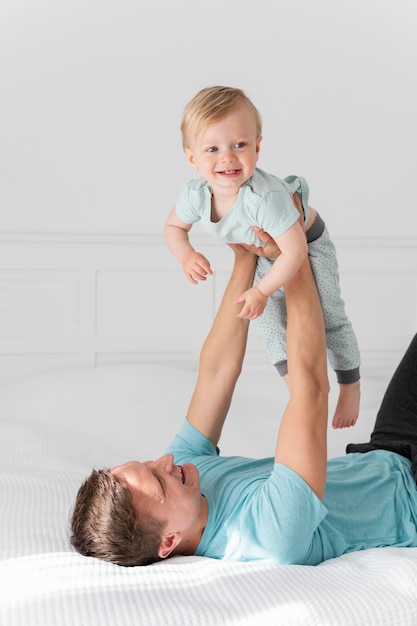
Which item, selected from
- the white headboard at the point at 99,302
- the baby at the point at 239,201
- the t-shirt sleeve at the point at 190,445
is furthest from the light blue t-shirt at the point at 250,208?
the white headboard at the point at 99,302

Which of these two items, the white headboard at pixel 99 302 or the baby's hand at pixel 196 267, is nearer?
the baby's hand at pixel 196 267

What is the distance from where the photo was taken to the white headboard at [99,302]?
313 centimetres

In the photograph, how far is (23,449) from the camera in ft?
7.22

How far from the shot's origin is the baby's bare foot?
6.38 feet

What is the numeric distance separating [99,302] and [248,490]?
1.76 metres

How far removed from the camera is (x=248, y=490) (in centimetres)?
154

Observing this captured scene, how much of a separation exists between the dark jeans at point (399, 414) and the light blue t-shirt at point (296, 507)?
2.9 inches

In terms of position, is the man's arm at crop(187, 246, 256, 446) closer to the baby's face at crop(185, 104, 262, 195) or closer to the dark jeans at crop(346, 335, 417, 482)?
the baby's face at crop(185, 104, 262, 195)

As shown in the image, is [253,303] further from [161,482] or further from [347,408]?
[347,408]

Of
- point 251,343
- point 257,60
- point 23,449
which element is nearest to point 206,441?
point 23,449

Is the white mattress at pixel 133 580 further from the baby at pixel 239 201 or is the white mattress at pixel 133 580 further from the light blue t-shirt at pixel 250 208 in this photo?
the light blue t-shirt at pixel 250 208

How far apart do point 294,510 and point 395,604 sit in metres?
0.22

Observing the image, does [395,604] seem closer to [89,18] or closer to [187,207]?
[187,207]

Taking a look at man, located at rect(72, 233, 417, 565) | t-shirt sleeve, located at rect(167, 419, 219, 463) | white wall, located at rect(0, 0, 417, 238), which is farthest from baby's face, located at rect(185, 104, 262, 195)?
white wall, located at rect(0, 0, 417, 238)
